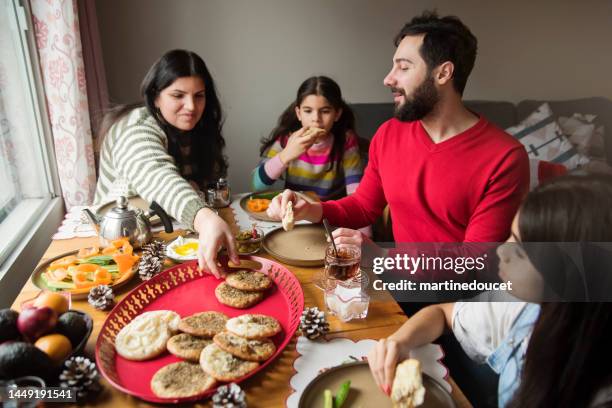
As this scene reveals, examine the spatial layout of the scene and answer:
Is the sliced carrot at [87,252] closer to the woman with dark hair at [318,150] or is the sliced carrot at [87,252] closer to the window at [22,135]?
the window at [22,135]

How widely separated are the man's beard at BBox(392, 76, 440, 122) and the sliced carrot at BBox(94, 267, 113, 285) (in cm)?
110

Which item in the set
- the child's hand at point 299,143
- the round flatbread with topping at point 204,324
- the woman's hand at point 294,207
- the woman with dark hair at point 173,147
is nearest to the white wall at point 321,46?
the child's hand at point 299,143

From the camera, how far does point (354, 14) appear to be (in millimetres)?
2859

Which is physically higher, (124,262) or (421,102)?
(421,102)

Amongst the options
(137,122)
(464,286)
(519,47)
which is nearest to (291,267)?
(464,286)

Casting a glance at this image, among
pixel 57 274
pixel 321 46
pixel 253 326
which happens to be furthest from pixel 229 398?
pixel 321 46

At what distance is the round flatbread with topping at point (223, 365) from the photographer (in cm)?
76

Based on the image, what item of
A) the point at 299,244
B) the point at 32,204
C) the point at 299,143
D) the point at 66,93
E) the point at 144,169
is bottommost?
the point at 32,204

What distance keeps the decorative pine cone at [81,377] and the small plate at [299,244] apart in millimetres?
583

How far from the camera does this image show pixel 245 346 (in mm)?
826

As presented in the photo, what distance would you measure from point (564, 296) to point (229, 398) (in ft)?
1.95

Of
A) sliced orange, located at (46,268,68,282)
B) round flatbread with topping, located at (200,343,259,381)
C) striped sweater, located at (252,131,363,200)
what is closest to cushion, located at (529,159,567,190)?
round flatbread with topping, located at (200,343,259,381)

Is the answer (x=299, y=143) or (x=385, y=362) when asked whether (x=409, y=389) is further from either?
(x=299, y=143)

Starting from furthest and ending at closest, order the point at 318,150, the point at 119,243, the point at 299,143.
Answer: the point at 318,150
the point at 299,143
the point at 119,243
